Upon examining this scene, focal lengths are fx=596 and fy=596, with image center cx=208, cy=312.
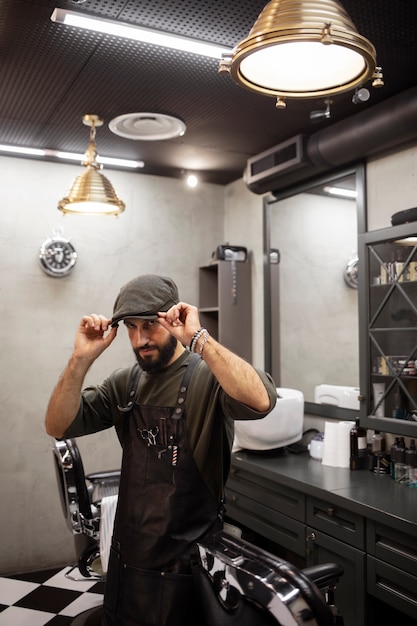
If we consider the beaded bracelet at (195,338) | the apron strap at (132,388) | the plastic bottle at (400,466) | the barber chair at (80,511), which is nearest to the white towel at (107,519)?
the barber chair at (80,511)

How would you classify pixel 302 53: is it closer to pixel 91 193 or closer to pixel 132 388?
pixel 132 388

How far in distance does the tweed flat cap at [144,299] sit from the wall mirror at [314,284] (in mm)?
1975

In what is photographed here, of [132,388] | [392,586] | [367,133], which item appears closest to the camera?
[132,388]

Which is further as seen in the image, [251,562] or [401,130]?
[401,130]

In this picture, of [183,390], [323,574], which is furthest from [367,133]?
[323,574]

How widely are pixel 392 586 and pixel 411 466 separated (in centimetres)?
71

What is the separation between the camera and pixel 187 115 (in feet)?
11.9

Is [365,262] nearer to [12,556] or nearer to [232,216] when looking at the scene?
[232,216]

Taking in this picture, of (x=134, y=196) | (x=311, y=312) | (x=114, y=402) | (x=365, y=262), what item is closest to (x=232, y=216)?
(x=134, y=196)

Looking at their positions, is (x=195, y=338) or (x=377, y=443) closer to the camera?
(x=195, y=338)

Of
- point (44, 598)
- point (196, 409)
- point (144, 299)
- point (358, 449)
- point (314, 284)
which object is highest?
point (314, 284)

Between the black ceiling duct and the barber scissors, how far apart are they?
2112 millimetres

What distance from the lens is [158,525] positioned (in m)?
2.00

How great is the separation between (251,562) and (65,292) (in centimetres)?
362
